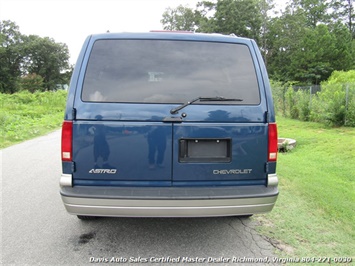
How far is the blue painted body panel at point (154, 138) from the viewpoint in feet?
8.45

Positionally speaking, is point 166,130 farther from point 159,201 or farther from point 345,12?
point 345,12

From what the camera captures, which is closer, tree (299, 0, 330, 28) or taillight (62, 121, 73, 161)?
taillight (62, 121, 73, 161)

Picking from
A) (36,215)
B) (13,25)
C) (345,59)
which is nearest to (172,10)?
(345,59)

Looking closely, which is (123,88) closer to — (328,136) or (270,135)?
(270,135)

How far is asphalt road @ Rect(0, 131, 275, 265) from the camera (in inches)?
111

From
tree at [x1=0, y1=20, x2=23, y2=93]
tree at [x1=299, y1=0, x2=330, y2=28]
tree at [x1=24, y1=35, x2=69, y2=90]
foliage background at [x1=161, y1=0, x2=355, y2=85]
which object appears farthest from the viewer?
tree at [x1=24, y1=35, x2=69, y2=90]

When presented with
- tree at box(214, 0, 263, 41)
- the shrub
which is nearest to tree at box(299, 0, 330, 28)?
tree at box(214, 0, 263, 41)

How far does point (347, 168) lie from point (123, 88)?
5.14 meters

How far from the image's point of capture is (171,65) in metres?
2.76

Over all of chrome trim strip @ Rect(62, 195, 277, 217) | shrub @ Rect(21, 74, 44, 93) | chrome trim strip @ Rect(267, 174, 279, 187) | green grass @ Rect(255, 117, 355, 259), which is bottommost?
green grass @ Rect(255, 117, 355, 259)

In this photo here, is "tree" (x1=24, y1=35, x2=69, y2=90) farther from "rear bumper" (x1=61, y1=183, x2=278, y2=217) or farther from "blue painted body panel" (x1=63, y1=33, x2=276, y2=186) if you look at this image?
"rear bumper" (x1=61, y1=183, x2=278, y2=217)

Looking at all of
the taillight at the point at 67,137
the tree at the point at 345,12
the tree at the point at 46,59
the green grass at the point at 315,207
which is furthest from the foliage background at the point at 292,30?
the taillight at the point at 67,137

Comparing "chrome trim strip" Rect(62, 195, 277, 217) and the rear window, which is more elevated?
the rear window

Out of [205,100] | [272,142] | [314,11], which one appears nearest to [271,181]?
[272,142]
